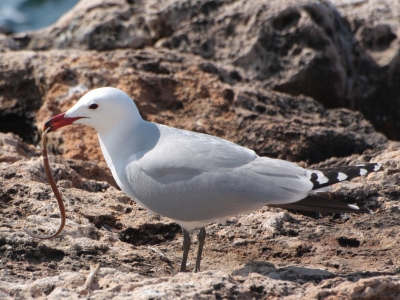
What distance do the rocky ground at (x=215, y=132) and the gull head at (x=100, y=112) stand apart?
569 mm

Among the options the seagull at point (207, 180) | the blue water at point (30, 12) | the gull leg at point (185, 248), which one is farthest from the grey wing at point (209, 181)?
the blue water at point (30, 12)

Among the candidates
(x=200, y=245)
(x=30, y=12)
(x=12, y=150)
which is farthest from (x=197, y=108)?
(x=30, y=12)

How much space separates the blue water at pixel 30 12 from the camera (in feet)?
57.3

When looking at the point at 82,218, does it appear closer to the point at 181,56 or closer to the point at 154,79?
the point at 154,79

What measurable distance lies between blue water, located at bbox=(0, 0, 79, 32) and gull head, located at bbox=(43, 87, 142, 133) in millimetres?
13518

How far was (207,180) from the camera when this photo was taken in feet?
13.0

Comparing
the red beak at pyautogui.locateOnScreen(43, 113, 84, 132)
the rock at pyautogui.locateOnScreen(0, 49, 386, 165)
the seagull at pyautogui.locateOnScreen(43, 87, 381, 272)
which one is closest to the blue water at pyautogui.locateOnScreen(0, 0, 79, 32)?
the rock at pyautogui.locateOnScreen(0, 49, 386, 165)

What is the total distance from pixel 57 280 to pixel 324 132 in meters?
3.44

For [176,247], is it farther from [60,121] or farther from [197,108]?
[197,108]

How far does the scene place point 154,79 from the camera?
6.40m

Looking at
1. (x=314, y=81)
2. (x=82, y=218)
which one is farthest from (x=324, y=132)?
(x=82, y=218)

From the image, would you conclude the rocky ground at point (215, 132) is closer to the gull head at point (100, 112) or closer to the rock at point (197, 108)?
the rock at point (197, 108)

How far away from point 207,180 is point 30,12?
15626mm

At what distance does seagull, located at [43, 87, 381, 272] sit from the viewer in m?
3.93
